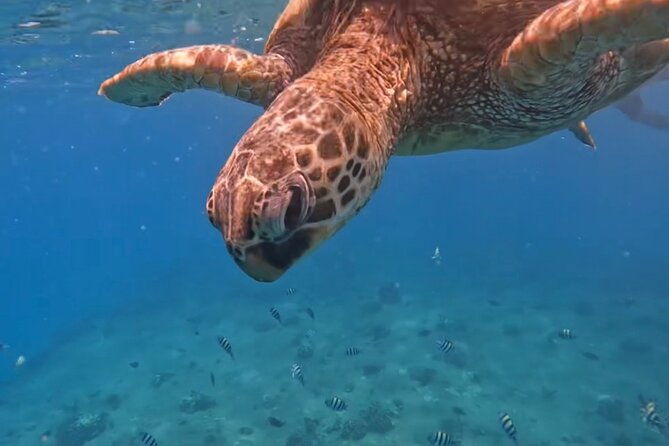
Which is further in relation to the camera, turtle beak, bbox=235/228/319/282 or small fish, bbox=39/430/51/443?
small fish, bbox=39/430/51/443

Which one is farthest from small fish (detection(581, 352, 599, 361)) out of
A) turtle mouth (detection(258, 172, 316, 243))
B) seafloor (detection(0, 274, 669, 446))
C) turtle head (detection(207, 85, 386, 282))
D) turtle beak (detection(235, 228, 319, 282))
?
turtle mouth (detection(258, 172, 316, 243))

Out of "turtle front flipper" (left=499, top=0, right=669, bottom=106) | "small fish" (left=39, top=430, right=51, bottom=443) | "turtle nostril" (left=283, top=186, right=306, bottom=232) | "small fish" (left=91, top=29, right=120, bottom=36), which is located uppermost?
"turtle front flipper" (left=499, top=0, right=669, bottom=106)

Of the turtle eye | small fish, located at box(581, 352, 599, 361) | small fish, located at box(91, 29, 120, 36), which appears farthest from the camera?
small fish, located at box(91, 29, 120, 36)

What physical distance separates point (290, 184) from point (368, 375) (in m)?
11.2

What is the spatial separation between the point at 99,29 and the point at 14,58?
5.20 metres

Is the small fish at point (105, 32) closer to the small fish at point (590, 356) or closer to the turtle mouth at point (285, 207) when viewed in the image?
the small fish at point (590, 356)

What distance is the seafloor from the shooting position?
35.0 ft

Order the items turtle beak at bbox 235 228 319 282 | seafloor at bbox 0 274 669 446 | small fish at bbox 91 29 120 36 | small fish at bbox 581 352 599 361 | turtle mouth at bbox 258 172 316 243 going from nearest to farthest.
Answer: turtle mouth at bbox 258 172 316 243
turtle beak at bbox 235 228 319 282
seafloor at bbox 0 274 669 446
small fish at bbox 581 352 599 361
small fish at bbox 91 29 120 36

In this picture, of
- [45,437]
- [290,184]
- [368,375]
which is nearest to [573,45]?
[290,184]

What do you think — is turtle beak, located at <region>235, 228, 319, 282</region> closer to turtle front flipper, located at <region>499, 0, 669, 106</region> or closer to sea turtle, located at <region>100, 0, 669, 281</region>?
sea turtle, located at <region>100, 0, 669, 281</region>

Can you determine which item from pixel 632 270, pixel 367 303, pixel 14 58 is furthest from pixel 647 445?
pixel 14 58

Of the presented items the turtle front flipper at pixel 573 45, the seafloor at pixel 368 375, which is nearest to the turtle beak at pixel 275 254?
the turtle front flipper at pixel 573 45

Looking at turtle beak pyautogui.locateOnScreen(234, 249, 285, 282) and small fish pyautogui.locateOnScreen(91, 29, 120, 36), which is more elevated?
turtle beak pyautogui.locateOnScreen(234, 249, 285, 282)

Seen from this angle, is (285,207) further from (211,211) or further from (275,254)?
(211,211)
